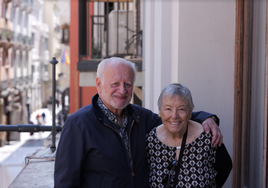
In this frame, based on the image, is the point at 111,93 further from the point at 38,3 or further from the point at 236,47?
the point at 38,3

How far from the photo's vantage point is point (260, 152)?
104 inches

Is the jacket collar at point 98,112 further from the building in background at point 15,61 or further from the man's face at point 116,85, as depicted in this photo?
the building in background at point 15,61

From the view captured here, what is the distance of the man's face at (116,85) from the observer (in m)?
2.11

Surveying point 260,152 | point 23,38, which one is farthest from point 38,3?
point 260,152

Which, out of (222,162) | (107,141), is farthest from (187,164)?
(107,141)

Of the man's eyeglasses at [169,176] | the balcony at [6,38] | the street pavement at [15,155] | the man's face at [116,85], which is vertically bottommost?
the street pavement at [15,155]

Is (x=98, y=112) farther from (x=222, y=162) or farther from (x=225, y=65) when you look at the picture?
(x=225, y=65)

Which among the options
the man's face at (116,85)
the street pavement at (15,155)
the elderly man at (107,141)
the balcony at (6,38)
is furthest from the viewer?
the balcony at (6,38)

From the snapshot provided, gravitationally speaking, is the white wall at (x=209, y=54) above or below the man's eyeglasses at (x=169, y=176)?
above

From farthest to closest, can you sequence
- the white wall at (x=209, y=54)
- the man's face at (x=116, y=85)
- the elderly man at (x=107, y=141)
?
1. the white wall at (x=209, y=54)
2. the man's face at (x=116, y=85)
3. the elderly man at (x=107, y=141)

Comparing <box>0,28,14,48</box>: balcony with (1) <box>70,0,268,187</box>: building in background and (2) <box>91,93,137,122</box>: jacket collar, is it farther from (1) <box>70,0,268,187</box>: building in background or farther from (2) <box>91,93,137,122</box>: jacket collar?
(2) <box>91,93,137,122</box>: jacket collar

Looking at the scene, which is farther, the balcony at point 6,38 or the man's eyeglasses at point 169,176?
the balcony at point 6,38

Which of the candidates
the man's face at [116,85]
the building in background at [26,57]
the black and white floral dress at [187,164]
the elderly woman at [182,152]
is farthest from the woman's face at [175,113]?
the building in background at [26,57]

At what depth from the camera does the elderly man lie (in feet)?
6.45
